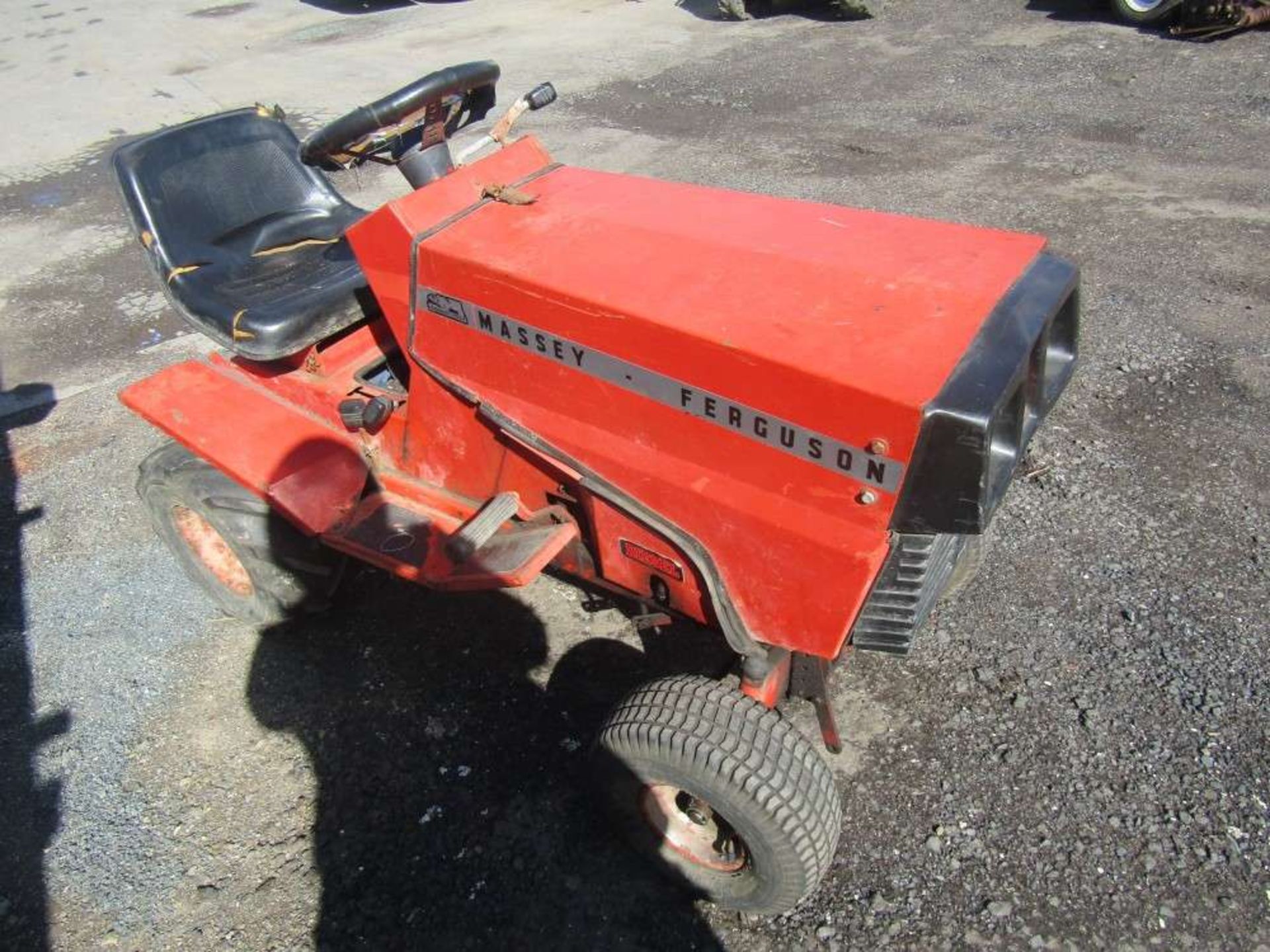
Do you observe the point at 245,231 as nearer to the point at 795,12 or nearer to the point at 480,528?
the point at 480,528

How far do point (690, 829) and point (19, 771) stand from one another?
202 centimetres

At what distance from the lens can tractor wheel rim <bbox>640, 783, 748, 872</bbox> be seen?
7.06 ft

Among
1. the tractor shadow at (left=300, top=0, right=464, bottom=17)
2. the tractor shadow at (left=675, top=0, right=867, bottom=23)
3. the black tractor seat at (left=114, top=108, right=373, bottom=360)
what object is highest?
the black tractor seat at (left=114, top=108, right=373, bottom=360)

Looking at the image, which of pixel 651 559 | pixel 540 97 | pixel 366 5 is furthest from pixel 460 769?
pixel 366 5

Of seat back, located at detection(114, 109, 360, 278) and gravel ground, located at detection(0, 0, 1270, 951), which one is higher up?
seat back, located at detection(114, 109, 360, 278)

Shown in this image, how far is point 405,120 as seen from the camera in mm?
2344

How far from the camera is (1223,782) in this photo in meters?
2.37

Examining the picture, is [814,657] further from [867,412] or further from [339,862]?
[339,862]

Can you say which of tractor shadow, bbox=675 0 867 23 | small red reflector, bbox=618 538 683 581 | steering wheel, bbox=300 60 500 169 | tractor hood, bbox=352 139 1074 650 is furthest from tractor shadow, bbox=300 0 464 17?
small red reflector, bbox=618 538 683 581

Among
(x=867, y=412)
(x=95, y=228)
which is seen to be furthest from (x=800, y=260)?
(x=95, y=228)

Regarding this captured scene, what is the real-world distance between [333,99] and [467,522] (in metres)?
8.03

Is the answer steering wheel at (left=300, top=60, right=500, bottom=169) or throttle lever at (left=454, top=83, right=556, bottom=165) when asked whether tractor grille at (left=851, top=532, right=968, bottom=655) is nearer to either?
throttle lever at (left=454, top=83, right=556, bottom=165)

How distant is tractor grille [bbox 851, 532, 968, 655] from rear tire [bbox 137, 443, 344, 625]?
1792mm

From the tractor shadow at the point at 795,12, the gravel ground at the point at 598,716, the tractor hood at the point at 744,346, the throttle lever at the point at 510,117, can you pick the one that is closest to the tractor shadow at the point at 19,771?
the gravel ground at the point at 598,716
